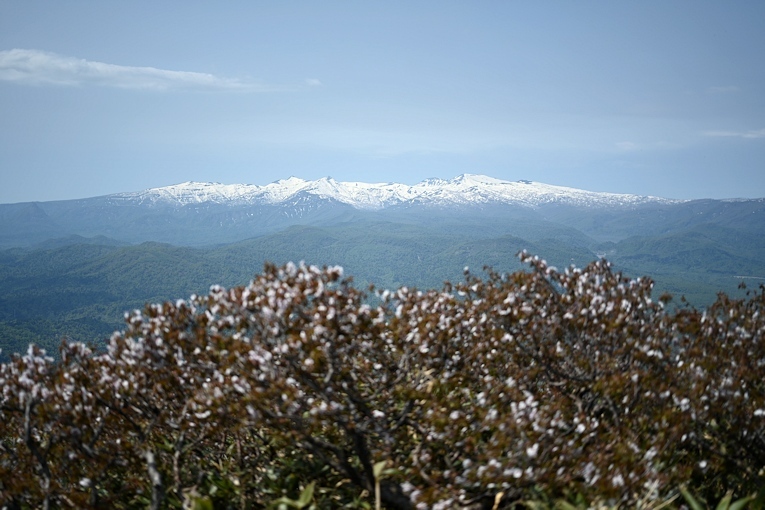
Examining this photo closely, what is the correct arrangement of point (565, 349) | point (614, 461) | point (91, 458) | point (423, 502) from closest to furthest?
1. point (423, 502)
2. point (614, 461)
3. point (91, 458)
4. point (565, 349)

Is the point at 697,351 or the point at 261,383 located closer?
the point at 261,383

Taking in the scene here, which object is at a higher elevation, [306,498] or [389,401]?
[389,401]

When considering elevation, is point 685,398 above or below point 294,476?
above

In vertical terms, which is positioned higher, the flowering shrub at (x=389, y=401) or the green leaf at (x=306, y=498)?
the flowering shrub at (x=389, y=401)

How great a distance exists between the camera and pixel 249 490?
5.41 meters

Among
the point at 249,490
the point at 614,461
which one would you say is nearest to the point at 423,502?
the point at 614,461

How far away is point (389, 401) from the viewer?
18.0 feet

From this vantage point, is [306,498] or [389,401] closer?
[306,498]

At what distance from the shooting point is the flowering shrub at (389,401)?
4.54m

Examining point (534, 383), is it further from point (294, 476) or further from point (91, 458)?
point (91, 458)

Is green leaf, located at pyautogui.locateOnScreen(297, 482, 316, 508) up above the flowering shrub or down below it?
below

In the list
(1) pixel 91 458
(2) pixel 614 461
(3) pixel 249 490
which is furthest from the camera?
(3) pixel 249 490

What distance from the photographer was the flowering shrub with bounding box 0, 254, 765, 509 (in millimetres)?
4543

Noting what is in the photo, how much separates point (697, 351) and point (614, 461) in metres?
2.05
